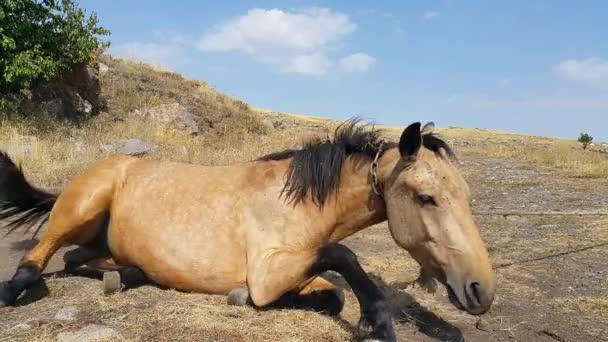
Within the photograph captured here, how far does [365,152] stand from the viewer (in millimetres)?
3986

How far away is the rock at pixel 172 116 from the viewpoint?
17.2m

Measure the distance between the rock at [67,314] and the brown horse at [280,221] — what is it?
622mm

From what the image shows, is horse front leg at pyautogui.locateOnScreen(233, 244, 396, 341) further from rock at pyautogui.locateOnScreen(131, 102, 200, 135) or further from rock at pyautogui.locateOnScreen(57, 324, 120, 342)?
rock at pyautogui.locateOnScreen(131, 102, 200, 135)

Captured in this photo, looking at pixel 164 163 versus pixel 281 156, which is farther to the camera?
pixel 164 163

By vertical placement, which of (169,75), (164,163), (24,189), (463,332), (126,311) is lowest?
(463,332)

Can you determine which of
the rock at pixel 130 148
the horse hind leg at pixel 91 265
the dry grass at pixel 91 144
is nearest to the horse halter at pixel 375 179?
the horse hind leg at pixel 91 265

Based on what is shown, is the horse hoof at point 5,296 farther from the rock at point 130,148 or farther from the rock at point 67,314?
the rock at point 130,148

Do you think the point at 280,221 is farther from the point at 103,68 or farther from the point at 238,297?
the point at 103,68

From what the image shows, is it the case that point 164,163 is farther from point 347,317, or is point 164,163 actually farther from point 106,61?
point 106,61

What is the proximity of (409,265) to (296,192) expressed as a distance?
230 cm

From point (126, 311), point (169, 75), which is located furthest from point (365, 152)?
point (169, 75)

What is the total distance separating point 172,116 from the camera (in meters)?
17.5

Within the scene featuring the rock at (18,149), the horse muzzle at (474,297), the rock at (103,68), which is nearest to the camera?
the horse muzzle at (474,297)

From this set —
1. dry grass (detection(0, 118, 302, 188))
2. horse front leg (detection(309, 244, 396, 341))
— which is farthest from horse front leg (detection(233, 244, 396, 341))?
dry grass (detection(0, 118, 302, 188))
